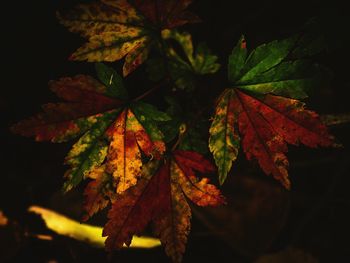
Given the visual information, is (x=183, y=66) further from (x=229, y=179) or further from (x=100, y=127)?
(x=229, y=179)

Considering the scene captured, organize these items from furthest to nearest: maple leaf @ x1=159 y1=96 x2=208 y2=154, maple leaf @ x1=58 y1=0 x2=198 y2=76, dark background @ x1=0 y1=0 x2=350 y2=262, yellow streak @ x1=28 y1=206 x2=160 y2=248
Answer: dark background @ x1=0 y1=0 x2=350 y2=262, yellow streak @ x1=28 y1=206 x2=160 y2=248, maple leaf @ x1=159 y1=96 x2=208 y2=154, maple leaf @ x1=58 y1=0 x2=198 y2=76

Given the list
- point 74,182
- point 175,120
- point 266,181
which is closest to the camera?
point 74,182

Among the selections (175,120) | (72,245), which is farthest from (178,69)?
(72,245)

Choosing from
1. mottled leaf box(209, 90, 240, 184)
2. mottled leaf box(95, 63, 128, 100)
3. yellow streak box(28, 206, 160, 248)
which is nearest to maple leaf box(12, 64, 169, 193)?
mottled leaf box(95, 63, 128, 100)

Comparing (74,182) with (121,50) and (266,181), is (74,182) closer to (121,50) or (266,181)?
(121,50)

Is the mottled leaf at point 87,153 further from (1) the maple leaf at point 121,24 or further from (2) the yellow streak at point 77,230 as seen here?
(2) the yellow streak at point 77,230

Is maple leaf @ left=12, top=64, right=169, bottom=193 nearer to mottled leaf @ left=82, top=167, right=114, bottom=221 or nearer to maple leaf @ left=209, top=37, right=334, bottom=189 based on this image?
mottled leaf @ left=82, top=167, right=114, bottom=221

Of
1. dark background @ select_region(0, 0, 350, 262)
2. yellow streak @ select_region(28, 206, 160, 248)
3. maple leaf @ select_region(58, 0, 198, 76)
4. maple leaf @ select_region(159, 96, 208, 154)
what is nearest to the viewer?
maple leaf @ select_region(58, 0, 198, 76)
